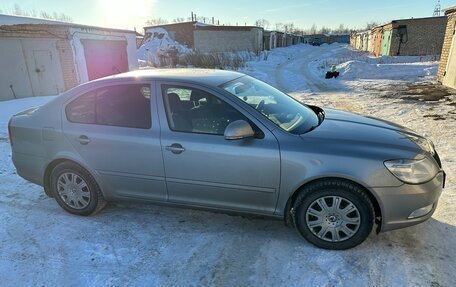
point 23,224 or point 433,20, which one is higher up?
point 433,20

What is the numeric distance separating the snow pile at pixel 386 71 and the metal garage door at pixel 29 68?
14.0 m

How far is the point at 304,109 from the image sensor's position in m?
3.68

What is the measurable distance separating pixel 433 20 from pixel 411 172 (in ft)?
96.4

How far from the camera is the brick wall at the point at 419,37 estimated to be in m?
25.7

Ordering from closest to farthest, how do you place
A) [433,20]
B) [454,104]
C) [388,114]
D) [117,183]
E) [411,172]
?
[411,172]
[117,183]
[388,114]
[454,104]
[433,20]

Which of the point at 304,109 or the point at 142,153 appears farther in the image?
the point at 304,109

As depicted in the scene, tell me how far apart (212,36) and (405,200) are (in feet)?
120

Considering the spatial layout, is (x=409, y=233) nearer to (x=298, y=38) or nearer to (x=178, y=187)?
(x=178, y=187)

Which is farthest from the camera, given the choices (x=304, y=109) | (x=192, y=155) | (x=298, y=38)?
(x=298, y=38)

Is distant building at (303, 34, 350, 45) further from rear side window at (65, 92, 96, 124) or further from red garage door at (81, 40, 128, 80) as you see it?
rear side window at (65, 92, 96, 124)

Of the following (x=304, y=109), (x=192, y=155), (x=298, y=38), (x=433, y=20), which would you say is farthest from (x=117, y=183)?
(x=298, y=38)

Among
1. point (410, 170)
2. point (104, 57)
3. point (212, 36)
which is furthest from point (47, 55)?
point (212, 36)

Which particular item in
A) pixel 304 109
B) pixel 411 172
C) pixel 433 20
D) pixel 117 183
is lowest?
pixel 117 183

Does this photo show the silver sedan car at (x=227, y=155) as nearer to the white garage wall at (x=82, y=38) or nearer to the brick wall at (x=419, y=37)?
the white garage wall at (x=82, y=38)
